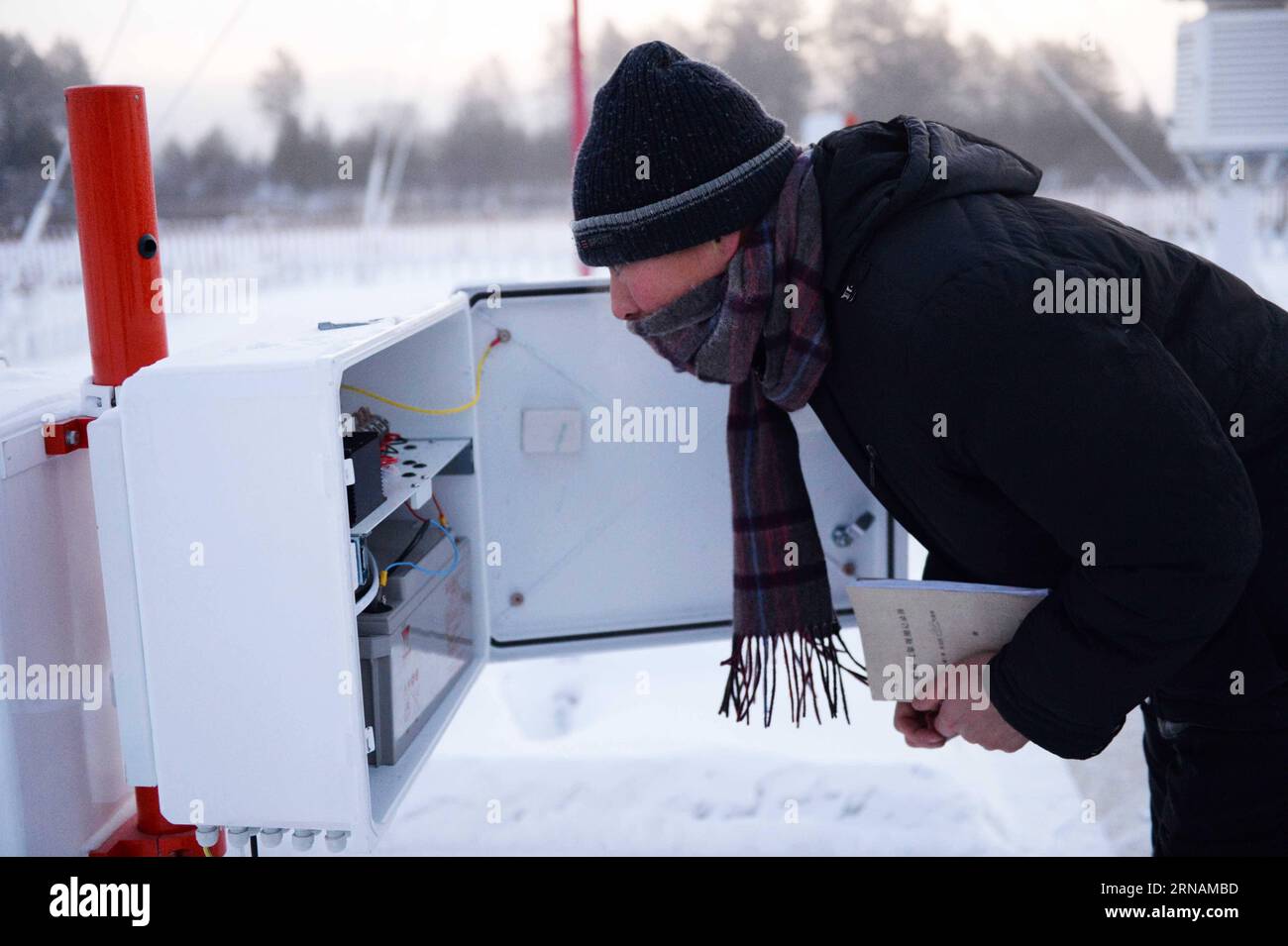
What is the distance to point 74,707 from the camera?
5.02 feet

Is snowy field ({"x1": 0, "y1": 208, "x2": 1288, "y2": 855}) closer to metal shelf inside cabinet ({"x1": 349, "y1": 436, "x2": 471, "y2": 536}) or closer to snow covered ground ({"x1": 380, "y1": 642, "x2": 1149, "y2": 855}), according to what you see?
snow covered ground ({"x1": 380, "y1": 642, "x2": 1149, "y2": 855})

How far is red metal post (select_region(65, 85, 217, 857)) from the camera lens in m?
1.46

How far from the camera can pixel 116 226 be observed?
1.50m

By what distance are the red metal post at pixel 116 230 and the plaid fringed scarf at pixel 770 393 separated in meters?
0.75


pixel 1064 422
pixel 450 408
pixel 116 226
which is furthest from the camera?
pixel 450 408

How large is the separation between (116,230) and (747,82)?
7456 millimetres

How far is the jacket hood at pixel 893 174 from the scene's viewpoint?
1.12 meters

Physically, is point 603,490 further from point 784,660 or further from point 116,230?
point 116,230

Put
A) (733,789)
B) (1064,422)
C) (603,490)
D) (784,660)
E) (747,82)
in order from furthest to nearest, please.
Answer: (747,82) < (733,789) < (603,490) < (784,660) < (1064,422)

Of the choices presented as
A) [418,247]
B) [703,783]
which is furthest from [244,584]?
[418,247]

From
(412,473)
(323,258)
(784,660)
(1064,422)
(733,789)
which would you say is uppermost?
(323,258)

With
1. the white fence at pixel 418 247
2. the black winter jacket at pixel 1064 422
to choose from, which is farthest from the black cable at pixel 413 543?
the white fence at pixel 418 247

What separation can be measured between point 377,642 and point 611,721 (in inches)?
52.3

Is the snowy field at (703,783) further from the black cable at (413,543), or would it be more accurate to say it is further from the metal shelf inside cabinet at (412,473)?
the black cable at (413,543)
